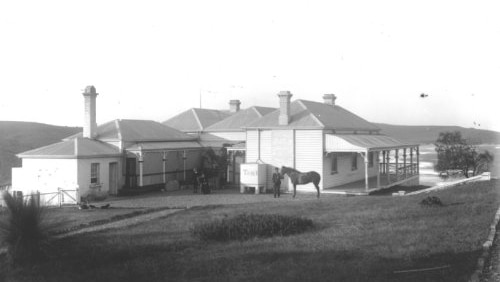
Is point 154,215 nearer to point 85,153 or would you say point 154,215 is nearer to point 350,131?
point 85,153

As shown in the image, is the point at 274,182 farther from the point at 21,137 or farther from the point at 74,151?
the point at 21,137

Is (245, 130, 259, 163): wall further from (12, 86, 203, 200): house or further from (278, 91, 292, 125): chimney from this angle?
(12, 86, 203, 200): house

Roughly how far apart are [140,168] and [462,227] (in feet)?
64.5

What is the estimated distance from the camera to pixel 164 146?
31109 millimetres

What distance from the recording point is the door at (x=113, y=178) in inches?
1118

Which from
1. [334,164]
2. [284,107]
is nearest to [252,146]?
[284,107]

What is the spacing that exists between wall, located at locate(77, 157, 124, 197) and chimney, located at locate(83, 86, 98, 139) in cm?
272

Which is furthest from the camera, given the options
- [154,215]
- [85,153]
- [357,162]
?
[357,162]

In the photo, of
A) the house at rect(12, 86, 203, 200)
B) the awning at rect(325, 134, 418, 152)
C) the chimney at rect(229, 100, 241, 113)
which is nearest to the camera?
the house at rect(12, 86, 203, 200)

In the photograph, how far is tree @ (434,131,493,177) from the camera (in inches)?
1822

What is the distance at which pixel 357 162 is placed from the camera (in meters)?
33.5

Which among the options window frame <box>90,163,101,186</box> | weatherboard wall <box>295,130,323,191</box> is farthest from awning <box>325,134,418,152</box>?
window frame <box>90,163,101,186</box>

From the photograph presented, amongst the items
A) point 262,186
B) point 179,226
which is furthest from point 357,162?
point 179,226

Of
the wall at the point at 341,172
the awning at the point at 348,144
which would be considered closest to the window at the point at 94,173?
the wall at the point at 341,172
